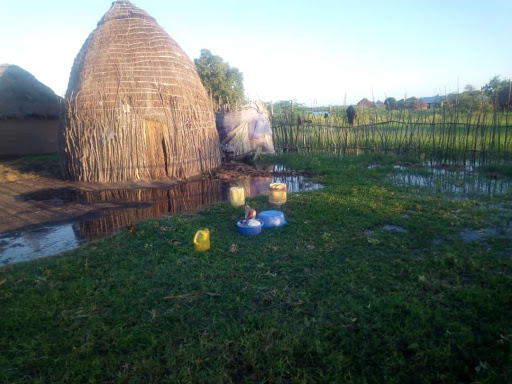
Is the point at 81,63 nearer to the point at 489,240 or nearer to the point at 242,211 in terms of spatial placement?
the point at 242,211

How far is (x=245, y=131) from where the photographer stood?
12.8 m

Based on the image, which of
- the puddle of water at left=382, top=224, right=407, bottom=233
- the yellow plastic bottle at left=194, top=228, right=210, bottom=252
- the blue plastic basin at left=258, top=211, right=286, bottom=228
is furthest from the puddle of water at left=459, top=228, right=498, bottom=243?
the yellow plastic bottle at left=194, top=228, right=210, bottom=252

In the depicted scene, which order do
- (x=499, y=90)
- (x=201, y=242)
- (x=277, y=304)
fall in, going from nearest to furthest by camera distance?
(x=277, y=304) < (x=201, y=242) < (x=499, y=90)

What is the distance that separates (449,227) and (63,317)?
500cm

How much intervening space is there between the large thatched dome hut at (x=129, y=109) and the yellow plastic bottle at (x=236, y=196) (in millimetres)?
3755

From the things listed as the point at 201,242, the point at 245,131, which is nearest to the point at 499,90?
the point at 245,131

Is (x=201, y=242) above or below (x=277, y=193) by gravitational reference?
below

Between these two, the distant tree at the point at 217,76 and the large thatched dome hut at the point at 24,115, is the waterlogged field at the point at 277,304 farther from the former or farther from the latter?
the distant tree at the point at 217,76

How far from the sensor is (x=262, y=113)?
517 inches

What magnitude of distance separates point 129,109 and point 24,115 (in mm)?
7533

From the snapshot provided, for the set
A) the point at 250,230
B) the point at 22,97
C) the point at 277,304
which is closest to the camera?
the point at 277,304

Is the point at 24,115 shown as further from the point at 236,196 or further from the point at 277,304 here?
the point at 277,304

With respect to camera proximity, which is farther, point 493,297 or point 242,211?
point 242,211

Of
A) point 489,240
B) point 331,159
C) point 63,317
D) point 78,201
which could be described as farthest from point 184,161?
point 489,240
